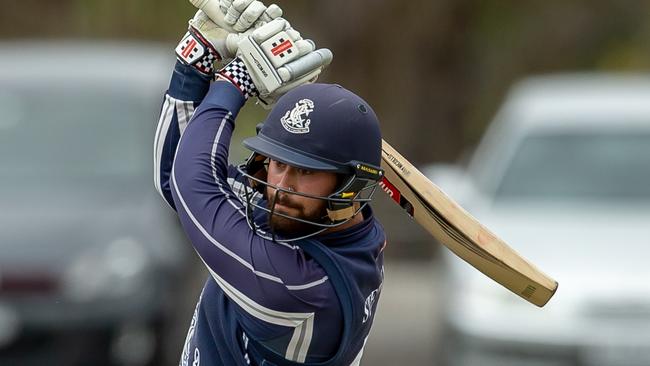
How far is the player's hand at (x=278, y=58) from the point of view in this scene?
3648 millimetres

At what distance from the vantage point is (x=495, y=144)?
9.20 meters

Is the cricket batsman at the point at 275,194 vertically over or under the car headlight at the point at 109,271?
over

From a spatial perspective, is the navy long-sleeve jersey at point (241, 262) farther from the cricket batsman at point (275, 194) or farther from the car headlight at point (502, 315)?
the car headlight at point (502, 315)

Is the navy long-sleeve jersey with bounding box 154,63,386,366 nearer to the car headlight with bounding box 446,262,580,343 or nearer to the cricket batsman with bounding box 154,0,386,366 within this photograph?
the cricket batsman with bounding box 154,0,386,366

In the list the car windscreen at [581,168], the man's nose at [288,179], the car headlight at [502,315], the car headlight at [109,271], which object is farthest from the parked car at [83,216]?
the man's nose at [288,179]

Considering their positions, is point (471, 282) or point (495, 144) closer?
point (471, 282)

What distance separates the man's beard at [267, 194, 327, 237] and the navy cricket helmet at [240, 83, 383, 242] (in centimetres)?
2

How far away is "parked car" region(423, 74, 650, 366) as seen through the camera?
7.52 m

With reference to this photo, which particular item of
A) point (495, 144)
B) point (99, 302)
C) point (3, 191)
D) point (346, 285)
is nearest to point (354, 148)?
point (346, 285)

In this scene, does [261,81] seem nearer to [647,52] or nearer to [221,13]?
[221,13]

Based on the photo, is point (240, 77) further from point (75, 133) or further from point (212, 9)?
point (75, 133)

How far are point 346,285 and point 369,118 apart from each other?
0.41m

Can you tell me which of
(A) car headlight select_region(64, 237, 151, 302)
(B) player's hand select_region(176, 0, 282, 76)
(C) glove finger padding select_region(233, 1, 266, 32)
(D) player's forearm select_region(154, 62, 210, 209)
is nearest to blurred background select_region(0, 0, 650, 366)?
(A) car headlight select_region(64, 237, 151, 302)

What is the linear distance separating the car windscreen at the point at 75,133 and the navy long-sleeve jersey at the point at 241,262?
4.24 m
